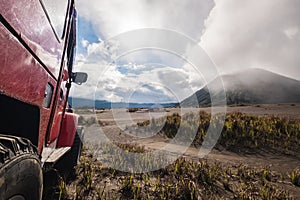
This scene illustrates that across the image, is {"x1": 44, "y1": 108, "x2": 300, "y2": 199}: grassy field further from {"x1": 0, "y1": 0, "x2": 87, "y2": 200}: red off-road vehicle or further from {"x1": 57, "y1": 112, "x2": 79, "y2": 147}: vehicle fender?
{"x1": 0, "y1": 0, "x2": 87, "y2": 200}: red off-road vehicle

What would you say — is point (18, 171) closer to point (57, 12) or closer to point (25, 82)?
point (25, 82)

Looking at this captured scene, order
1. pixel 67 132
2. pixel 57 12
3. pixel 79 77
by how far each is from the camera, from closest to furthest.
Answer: pixel 57 12, pixel 67 132, pixel 79 77

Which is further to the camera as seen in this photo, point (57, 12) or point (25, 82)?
point (57, 12)

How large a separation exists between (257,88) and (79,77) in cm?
9907

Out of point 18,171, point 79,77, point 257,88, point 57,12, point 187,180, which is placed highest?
point 257,88

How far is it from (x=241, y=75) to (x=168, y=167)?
132 metres

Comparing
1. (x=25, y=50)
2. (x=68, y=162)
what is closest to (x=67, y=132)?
(x=68, y=162)

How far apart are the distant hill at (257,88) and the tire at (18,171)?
166ft

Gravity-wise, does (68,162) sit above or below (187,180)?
above

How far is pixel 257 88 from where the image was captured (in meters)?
89.4

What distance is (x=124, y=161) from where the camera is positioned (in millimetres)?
4512

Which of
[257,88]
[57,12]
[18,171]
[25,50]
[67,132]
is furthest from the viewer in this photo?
[257,88]

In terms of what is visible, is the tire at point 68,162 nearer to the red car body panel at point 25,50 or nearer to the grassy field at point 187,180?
the grassy field at point 187,180

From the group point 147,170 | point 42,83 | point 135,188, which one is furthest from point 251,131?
point 42,83
